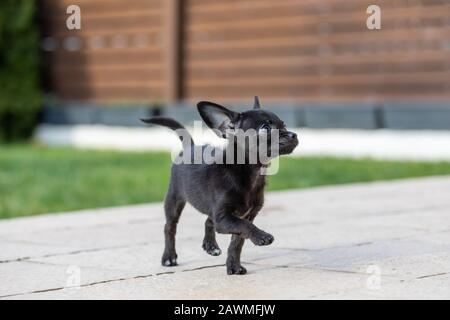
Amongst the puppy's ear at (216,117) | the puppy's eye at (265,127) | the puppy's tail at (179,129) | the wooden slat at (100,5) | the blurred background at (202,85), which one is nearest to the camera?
the puppy's eye at (265,127)

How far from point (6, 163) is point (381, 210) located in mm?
6057

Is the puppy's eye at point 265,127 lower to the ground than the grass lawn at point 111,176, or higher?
higher

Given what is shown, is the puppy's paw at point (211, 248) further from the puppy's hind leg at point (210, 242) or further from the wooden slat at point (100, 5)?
the wooden slat at point (100, 5)

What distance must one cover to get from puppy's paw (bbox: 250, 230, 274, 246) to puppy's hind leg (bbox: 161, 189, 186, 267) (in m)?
0.69

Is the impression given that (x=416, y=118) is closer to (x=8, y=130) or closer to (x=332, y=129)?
(x=332, y=129)

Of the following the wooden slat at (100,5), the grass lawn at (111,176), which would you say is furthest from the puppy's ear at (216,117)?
the wooden slat at (100,5)

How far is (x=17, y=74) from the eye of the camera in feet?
51.4

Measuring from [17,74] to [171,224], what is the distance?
11.4 m

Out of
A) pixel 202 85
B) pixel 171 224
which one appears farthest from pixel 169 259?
pixel 202 85

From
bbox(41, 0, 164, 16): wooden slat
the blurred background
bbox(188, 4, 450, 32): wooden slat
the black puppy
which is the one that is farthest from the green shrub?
the black puppy

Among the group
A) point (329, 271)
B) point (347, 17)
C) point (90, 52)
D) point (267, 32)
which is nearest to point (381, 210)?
point (329, 271)

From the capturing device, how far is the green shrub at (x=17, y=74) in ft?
50.7

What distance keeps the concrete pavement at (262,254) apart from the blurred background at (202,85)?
1.54 m
